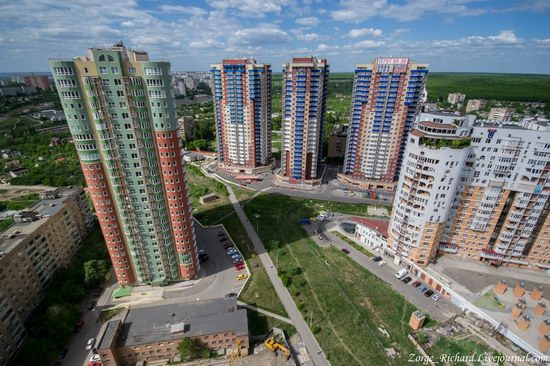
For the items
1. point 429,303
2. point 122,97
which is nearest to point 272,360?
point 429,303

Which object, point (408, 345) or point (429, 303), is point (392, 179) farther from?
point (408, 345)

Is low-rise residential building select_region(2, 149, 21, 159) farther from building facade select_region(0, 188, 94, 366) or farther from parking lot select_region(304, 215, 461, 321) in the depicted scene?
parking lot select_region(304, 215, 461, 321)

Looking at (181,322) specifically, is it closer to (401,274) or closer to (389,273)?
(389,273)

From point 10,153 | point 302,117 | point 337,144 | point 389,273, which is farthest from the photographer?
point 10,153

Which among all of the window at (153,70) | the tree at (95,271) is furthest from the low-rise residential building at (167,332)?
the window at (153,70)

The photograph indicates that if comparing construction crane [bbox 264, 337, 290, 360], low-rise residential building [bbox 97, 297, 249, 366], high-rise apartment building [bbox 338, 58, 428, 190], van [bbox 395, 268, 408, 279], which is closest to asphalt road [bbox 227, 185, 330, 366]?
construction crane [bbox 264, 337, 290, 360]

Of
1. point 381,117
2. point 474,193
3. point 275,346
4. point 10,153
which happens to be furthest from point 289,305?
point 10,153
